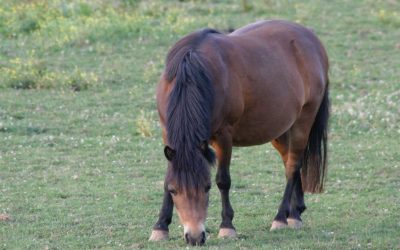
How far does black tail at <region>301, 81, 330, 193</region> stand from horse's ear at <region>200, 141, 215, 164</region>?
2009 millimetres

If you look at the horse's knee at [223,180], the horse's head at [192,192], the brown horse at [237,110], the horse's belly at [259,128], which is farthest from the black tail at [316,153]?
the horse's head at [192,192]

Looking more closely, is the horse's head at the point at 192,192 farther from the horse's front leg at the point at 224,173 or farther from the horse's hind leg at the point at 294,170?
the horse's hind leg at the point at 294,170

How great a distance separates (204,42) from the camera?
7.14 metres

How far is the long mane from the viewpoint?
6.42 m

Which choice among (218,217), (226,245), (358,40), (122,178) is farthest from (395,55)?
(226,245)

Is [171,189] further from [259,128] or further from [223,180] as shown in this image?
[259,128]

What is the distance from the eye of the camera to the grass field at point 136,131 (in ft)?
24.8

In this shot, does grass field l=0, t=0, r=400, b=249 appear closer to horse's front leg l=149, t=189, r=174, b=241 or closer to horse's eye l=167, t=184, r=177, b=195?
horse's front leg l=149, t=189, r=174, b=241

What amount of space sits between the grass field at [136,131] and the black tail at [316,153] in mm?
243

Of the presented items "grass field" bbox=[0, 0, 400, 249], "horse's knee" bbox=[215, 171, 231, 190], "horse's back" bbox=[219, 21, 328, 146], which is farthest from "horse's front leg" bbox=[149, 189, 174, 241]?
"horse's back" bbox=[219, 21, 328, 146]

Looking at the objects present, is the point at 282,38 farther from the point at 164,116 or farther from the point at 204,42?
the point at 164,116

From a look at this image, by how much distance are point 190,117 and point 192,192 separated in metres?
0.54

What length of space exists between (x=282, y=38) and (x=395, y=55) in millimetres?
8701

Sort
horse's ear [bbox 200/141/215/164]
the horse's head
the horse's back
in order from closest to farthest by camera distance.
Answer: the horse's head → horse's ear [bbox 200/141/215/164] → the horse's back
